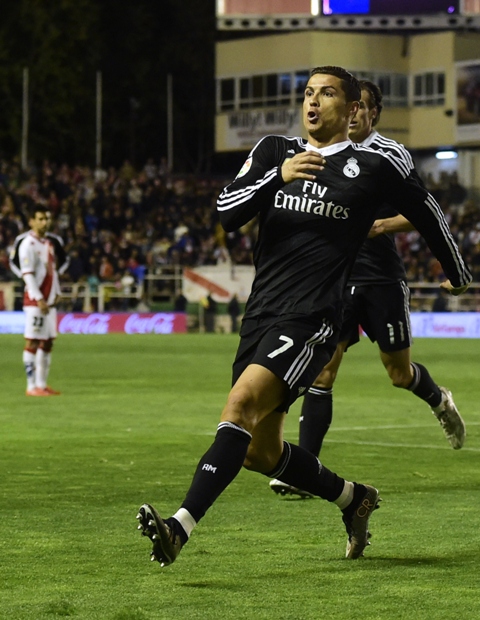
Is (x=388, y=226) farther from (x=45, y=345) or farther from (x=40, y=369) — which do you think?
(x=40, y=369)

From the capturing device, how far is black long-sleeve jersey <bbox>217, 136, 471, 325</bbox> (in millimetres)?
6230

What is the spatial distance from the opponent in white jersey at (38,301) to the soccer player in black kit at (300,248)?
1053 cm

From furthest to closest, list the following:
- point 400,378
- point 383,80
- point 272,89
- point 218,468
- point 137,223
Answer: point 272,89 → point 383,80 → point 137,223 → point 400,378 → point 218,468

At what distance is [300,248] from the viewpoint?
6.28m

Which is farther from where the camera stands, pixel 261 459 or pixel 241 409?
pixel 261 459

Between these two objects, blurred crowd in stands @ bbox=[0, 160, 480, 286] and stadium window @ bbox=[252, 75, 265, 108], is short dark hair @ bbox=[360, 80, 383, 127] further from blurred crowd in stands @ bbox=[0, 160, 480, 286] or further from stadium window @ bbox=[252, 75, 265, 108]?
stadium window @ bbox=[252, 75, 265, 108]

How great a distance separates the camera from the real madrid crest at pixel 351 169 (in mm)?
6324

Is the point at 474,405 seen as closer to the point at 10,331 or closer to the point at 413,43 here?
the point at 10,331

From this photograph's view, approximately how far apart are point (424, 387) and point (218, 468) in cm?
391

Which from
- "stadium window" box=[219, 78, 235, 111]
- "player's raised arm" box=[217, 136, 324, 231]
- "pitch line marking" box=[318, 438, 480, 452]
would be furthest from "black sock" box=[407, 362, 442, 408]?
"stadium window" box=[219, 78, 235, 111]

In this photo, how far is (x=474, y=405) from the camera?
1562cm

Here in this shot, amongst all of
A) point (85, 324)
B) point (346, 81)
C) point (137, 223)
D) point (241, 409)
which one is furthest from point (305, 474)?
point (137, 223)

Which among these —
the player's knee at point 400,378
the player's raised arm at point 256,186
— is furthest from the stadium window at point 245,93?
the player's raised arm at point 256,186

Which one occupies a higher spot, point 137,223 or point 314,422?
point 137,223
